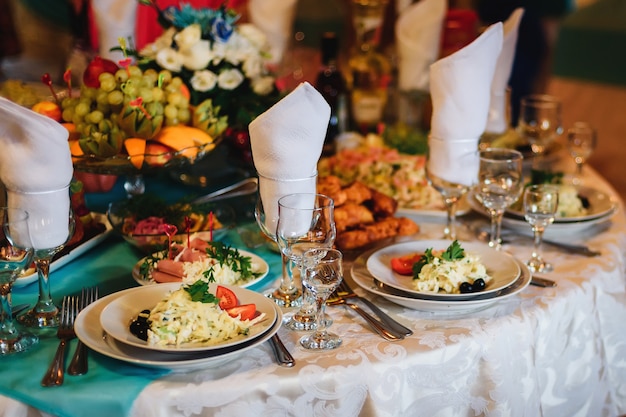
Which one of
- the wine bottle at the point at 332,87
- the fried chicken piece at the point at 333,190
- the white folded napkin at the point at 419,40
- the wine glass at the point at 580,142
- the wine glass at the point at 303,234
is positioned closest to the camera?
the wine glass at the point at 303,234

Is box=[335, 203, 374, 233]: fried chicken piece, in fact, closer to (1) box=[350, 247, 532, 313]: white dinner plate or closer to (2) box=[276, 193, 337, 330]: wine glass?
(1) box=[350, 247, 532, 313]: white dinner plate

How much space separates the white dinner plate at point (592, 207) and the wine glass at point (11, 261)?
1267mm

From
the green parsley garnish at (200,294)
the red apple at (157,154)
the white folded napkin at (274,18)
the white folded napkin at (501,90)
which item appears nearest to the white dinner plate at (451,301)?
the green parsley garnish at (200,294)

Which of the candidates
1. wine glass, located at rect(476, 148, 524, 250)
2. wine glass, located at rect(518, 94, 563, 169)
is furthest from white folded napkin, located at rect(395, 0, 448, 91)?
wine glass, located at rect(476, 148, 524, 250)

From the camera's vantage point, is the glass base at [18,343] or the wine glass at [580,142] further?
the wine glass at [580,142]

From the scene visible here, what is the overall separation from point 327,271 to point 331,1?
506 centimetres

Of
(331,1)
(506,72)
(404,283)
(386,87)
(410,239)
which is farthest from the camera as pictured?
(331,1)

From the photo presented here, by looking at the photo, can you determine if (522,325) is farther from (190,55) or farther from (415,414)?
(190,55)

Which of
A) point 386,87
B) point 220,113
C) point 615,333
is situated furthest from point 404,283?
point 386,87

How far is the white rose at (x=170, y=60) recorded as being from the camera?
2.19m

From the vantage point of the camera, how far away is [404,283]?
1639 millimetres

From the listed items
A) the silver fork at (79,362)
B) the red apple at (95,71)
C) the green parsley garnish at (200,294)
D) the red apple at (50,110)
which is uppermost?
the red apple at (95,71)

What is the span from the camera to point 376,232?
1862mm

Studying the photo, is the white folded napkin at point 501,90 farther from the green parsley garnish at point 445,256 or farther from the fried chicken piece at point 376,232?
the green parsley garnish at point 445,256
